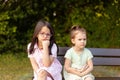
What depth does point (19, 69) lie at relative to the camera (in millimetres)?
8125

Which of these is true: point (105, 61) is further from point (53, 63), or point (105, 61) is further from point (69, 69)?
point (53, 63)

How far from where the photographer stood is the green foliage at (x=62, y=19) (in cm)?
918

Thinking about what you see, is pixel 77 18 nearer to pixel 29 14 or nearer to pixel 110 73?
pixel 29 14

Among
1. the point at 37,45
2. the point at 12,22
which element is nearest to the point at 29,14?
the point at 12,22

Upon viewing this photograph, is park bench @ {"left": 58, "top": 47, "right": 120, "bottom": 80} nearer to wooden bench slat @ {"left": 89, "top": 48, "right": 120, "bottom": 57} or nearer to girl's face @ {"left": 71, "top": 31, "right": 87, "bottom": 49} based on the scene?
wooden bench slat @ {"left": 89, "top": 48, "right": 120, "bottom": 57}

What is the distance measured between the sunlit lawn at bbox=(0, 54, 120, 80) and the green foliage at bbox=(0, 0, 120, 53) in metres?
0.43

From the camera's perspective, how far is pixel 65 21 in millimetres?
9508

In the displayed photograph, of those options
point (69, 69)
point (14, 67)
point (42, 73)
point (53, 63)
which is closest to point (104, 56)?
point (69, 69)

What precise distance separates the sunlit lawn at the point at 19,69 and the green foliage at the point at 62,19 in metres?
0.43

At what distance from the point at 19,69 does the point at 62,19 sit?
1.87m

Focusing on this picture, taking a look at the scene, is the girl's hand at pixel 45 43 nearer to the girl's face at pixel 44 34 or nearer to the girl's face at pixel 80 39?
the girl's face at pixel 44 34

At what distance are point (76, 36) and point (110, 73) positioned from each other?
1.81 meters

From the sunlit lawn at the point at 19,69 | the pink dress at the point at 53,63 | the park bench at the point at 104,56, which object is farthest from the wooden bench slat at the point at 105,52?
the sunlit lawn at the point at 19,69

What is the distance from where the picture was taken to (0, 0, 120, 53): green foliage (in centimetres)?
918
